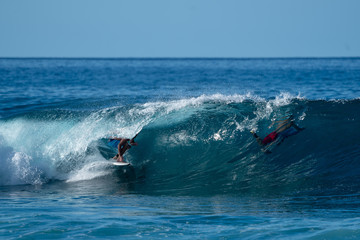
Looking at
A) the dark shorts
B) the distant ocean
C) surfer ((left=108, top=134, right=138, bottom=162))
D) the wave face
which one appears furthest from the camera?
the dark shorts

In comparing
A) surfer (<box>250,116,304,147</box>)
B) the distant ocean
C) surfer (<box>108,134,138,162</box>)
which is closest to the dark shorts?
surfer (<box>108,134,138,162</box>)

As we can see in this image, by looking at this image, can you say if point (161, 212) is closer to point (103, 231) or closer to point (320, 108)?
point (103, 231)

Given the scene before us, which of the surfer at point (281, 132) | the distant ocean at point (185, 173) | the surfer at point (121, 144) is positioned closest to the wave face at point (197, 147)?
the distant ocean at point (185, 173)

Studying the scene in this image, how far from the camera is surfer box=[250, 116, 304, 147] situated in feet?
38.6

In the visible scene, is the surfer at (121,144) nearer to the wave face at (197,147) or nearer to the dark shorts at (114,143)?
the dark shorts at (114,143)

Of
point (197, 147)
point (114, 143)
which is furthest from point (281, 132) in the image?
point (114, 143)

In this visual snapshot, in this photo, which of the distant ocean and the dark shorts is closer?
the distant ocean

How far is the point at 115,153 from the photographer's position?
12.3 meters

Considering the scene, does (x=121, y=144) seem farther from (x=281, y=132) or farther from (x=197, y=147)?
(x=281, y=132)

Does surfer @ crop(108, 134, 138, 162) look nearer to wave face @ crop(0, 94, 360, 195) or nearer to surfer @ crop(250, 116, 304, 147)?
wave face @ crop(0, 94, 360, 195)

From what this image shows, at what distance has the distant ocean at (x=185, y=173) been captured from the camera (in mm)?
6621

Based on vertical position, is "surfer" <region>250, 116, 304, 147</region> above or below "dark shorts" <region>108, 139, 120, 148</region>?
above

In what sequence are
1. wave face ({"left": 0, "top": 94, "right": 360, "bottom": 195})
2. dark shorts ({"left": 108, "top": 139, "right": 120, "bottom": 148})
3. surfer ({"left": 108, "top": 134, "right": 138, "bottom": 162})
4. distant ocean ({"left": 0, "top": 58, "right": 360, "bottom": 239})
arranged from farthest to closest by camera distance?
dark shorts ({"left": 108, "top": 139, "right": 120, "bottom": 148}) → surfer ({"left": 108, "top": 134, "right": 138, "bottom": 162}) → wave face ({"left": 0, "top": 94, "right": 360, "bottom": 195}) → distant ocean ({"left": 0, "top": 58, "right": 360, "bottom": 239})

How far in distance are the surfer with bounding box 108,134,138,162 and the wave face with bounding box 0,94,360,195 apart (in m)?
0.32
